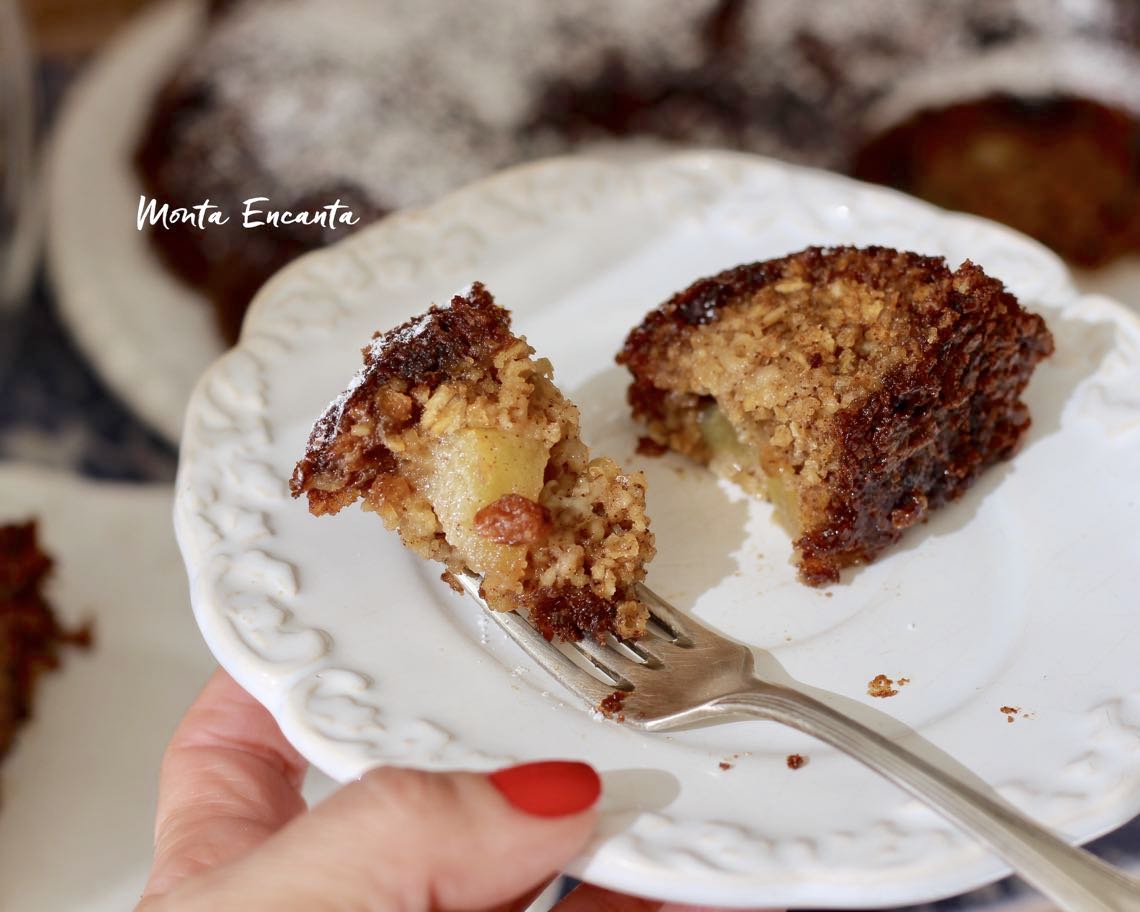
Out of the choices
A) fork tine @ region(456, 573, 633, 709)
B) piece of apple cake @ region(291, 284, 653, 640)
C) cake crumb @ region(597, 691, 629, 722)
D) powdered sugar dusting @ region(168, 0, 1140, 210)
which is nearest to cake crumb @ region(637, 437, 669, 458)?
piece of apple cake @ region(291, 284, 653, 640)

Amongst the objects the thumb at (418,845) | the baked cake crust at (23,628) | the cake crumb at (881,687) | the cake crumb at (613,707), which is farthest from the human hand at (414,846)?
the baked cake crust at (23,628)

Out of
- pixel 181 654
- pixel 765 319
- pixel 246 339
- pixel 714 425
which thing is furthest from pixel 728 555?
pixel 181 654

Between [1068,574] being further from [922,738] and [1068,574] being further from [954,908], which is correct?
[954,908]

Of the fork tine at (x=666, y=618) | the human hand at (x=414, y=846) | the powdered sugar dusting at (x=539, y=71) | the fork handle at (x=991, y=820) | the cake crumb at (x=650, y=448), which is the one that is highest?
the powdered sugar dusting at (x=539, y=71)

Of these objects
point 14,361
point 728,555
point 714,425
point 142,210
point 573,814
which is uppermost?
point 142,210

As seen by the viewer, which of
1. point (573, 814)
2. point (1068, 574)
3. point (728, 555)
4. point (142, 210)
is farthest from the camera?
point (142, 210)

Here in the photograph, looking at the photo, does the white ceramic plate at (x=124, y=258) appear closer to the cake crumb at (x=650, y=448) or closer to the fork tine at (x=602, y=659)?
the cake crumb at (x=650, y=448)

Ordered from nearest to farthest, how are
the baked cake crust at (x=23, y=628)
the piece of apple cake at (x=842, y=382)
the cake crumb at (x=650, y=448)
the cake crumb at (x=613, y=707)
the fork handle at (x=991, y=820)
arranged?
1. the fork handle at (x=991, y=820)
2. the cake crumb at (x=613, y=707)
3. the piece of apple cake at (x=842, y=382)
4. the cake crumb at (x=650, y=448)
5. the baked cake crust at (x=23, y=628)

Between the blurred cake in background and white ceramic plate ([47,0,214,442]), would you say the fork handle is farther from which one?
the blurred cake in background

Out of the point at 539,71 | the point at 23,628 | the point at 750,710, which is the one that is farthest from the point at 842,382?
the point at 539,71
